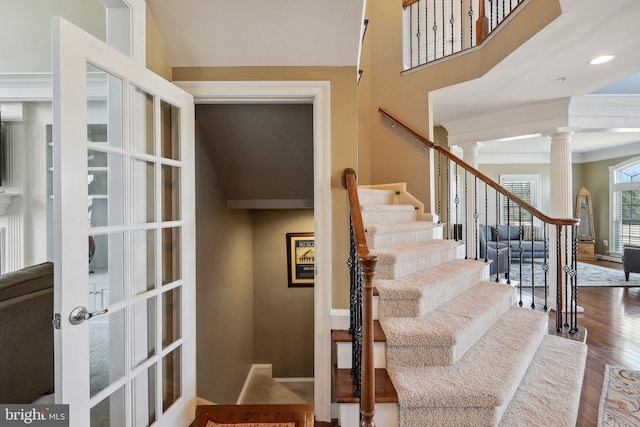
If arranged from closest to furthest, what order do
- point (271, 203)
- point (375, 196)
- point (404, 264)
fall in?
point (404, 264)
point (271, 203)
point (375, 196)

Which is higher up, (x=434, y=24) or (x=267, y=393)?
(x=434, y=24)

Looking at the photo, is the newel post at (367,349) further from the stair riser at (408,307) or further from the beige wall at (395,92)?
the beige wall at (395,92)

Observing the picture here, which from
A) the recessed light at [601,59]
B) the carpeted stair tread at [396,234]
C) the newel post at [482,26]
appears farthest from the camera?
the newel post at [482,26]

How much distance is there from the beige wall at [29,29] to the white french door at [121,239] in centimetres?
139

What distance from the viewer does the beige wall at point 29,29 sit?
2.26 metres

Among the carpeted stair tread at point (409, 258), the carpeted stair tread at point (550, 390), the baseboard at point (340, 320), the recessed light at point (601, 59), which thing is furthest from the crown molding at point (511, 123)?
the baseboard at point (340, 320)

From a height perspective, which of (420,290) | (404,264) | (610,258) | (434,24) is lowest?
(610,258)

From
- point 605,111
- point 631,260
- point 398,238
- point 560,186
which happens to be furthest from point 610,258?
point 398,238

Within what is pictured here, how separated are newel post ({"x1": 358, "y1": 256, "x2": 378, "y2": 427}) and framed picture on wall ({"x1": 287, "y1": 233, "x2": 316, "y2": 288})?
2.66 m

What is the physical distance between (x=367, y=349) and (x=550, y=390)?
1.26 meters

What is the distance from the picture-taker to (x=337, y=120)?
75.0 inches

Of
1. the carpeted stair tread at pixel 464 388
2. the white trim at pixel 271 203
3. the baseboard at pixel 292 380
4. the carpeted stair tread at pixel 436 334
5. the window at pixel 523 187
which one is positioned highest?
the window at pixel 523 187

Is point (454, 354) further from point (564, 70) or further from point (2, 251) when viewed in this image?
point (2, 251)

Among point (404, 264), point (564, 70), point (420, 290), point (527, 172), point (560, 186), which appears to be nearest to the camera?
point (420, 290)
